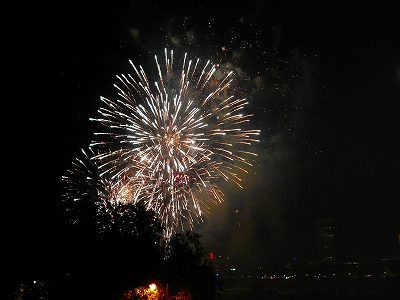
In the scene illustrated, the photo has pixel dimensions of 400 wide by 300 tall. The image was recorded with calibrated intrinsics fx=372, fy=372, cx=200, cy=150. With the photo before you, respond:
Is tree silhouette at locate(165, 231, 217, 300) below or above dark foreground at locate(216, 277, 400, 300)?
above

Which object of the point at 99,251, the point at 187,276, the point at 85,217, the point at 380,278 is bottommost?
the point at 380,278

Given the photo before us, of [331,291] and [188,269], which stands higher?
[188,269]

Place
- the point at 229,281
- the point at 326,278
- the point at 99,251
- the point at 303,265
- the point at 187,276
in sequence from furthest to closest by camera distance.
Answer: the point at 303,265, the point at 229,281, the point at 326,278, the point at 187,276, the point at 99,251

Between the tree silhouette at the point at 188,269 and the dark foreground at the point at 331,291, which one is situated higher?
the tree silhouette at the point at 188,269

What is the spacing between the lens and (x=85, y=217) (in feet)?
59.8

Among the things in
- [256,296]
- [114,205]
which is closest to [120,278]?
[114,205]

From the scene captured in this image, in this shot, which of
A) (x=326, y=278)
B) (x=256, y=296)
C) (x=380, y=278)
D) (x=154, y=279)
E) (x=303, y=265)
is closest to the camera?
(x=154, y=279)

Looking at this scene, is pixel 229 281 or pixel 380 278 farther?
pixel 229 281

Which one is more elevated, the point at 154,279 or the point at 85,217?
the point at 85,217

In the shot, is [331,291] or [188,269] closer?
[188,269]

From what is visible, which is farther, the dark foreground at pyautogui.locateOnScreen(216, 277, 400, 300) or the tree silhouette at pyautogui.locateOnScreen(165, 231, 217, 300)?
the dark foreground at pyautogui.locateOnScreen(216, 277, 400, 300)

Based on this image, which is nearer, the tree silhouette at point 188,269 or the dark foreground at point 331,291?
the tree silhouette at point 188,269

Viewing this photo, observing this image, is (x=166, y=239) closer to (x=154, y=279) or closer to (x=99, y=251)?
(x=154, y=279)

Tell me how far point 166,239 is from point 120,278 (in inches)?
298
